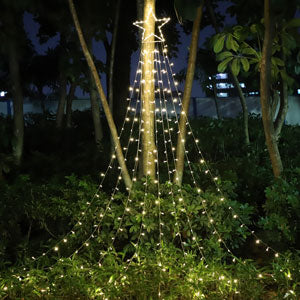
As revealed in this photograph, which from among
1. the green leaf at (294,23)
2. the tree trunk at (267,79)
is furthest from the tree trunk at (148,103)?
the green leaf at (294,23)

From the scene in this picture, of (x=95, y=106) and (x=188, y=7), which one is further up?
(x=188, y=7)

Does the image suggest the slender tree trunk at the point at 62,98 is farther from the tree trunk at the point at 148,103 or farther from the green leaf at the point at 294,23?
the green leaf at the point at 294,23

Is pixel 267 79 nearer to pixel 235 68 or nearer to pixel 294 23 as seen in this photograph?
pixel 235 68

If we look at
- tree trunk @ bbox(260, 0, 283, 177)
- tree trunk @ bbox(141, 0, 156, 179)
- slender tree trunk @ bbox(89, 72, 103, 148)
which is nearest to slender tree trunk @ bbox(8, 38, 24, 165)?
slender tree trunk @ bbox(89, 72, 103, 148)

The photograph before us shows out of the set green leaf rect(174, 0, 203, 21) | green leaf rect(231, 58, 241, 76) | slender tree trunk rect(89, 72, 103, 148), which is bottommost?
slender tree trunk rect(89, 72, 103, 148)

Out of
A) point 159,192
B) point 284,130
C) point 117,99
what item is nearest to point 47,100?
point 117,99

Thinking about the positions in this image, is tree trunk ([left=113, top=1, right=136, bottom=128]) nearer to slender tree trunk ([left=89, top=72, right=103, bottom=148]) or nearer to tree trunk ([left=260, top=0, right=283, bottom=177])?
slender tree trunk ([left=89, top=72, right=103, bottom=148])

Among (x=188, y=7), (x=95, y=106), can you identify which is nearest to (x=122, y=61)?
(x=95, y=106)

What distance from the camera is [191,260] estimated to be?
4512 mm

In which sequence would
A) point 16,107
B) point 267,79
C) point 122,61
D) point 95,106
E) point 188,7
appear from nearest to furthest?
point 188,7 < point 267,79 < point 16,107 < point 95,106 < point 122,61

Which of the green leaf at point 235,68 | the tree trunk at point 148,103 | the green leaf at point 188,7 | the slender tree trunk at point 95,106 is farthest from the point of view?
the slender tree trunk at point 95,106

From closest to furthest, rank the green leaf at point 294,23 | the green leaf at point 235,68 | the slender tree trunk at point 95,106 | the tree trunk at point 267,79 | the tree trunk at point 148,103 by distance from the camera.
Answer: the green leaf at point 294,23, the tree trunk at point 267,79, the tree trunk at point 148,103, the green leaf at point 235,68, the slender tree trunk at point 95,106

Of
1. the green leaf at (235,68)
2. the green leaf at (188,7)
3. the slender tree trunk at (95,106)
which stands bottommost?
the slender tree trunk at (95,106)

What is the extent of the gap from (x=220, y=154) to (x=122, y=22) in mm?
3890
